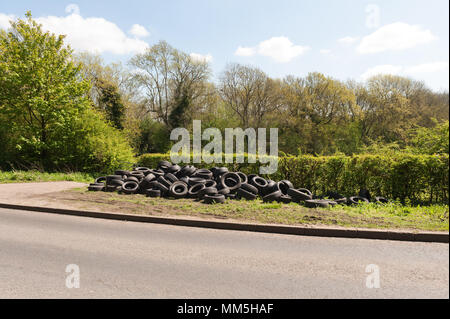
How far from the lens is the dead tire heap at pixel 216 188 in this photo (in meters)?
9.45

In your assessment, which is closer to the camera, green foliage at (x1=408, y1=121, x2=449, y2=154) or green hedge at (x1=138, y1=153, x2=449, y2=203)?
green hedge at (x1=138, y1=153, x2=449, y2=203)

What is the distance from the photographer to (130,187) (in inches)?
463

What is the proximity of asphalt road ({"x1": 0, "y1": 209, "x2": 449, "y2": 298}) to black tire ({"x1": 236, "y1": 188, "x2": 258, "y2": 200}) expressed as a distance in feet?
10.9

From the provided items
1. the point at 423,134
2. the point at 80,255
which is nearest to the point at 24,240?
the point at 80,255

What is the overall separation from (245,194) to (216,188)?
3.59ft

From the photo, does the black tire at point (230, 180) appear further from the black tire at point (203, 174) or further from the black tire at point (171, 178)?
the black tire at point (171, 178)

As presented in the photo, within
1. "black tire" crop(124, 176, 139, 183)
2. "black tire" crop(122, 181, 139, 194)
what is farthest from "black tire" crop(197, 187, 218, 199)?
"black tire" crop(124, 176, 139, 183)

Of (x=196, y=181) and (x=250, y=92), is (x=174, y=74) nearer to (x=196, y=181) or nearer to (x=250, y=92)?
(x=250, y=92)

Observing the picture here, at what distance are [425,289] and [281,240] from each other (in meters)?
2.68

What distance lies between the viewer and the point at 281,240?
607 centimetres

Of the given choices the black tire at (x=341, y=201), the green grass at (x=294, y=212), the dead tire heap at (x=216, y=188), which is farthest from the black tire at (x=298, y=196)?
the black tire at (x=341, y=201)

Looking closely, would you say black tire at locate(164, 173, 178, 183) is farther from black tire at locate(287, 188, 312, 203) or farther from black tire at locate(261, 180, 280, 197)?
black tire at locate(287, 188, 312, 203)

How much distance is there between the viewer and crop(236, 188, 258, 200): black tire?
9.91 m

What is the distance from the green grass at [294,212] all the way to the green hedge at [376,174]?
1.22m
